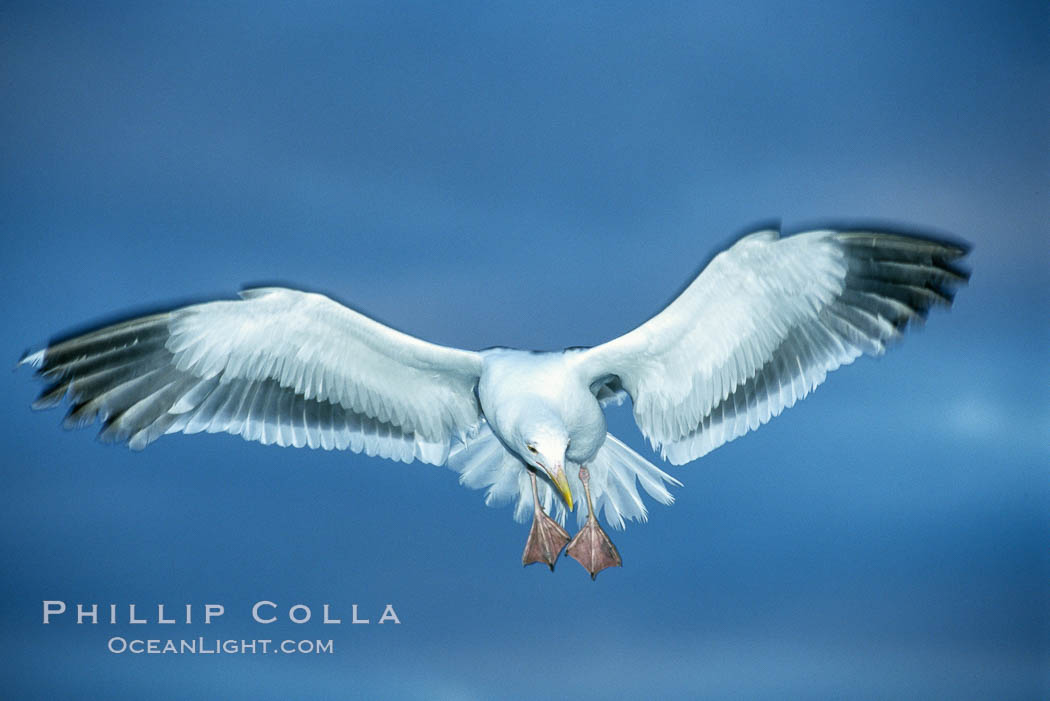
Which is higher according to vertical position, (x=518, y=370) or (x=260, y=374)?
(x=260, y=374)

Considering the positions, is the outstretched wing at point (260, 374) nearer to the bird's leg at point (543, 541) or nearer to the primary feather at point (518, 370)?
the primary feather at point (518, 370)

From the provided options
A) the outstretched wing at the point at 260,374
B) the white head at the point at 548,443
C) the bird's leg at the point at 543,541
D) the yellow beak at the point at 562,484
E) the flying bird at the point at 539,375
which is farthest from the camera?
the bird's leg at the point at 543,541

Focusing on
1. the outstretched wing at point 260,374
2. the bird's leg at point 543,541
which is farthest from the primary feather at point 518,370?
the bird's leg at point 543,541

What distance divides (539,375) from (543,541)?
1.00m

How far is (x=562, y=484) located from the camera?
15.2 ft

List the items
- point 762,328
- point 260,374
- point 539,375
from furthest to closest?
1. point 260,374
2. point 762,328
3. point 539,375

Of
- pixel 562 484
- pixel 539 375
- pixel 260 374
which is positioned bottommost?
pixel 562 484

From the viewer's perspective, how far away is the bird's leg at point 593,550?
5.43 meters

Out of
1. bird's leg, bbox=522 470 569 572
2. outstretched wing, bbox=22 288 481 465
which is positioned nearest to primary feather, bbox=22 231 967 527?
outstretched wing, bbox=22 288 481 465

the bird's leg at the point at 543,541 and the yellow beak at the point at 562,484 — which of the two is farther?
the bird's leg at the point at 543,541

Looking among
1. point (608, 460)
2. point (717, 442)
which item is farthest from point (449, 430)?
point (717, 442)

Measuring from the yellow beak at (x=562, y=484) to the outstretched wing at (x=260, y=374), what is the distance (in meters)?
0.82

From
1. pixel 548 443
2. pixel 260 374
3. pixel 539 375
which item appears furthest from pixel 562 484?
pixel 260 374

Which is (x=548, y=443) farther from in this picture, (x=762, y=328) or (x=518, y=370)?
(x=762, y=328)
